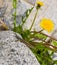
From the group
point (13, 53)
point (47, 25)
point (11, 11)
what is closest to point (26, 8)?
point (11, 11)

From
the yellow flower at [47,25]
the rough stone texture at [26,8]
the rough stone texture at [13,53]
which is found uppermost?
the yellow flower at [47,25]

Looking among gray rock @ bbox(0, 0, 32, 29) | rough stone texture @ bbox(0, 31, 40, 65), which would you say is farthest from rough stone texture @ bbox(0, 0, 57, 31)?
rough stone texture @ bbox(0, 31, 40, 65)

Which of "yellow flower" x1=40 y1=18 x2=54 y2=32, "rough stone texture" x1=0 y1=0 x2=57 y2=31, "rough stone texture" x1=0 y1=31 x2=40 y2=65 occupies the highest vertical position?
"yellow flower" x1=40 y1=18 x2=54 y2=32

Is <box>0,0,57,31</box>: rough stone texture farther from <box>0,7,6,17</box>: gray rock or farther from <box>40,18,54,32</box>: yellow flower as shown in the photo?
<box>40,18,54,32</box>: yellow flower

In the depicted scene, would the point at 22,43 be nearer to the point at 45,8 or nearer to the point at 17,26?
the point at 17,26

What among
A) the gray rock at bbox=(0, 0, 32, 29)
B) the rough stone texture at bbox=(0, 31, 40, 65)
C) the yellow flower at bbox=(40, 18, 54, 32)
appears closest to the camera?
the rough stone texture at bbox=(0, 31, 40, 65)

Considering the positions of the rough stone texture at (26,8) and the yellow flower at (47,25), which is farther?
the rough stone texture at (26,8)

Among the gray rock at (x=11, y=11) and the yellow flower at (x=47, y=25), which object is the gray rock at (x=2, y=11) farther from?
the yellow flower at (x=47, y=25)

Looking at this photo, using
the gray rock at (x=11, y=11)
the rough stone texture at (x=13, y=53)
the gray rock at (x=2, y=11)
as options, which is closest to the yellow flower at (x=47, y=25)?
the rough stone texture at (x=13, y=53)

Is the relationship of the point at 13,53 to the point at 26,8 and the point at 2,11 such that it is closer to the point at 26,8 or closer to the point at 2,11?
the point at 2,11
